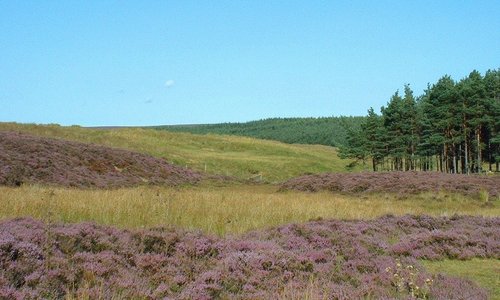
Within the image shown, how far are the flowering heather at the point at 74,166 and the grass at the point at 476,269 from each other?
829 inches

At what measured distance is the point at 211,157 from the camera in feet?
234

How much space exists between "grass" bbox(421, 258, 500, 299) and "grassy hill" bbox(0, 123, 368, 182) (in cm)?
4946

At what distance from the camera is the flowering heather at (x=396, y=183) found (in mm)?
30453

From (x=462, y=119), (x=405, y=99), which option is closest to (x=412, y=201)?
(x=462, y=119)

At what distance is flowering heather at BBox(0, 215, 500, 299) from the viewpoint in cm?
684

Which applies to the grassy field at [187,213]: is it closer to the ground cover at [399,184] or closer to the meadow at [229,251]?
the meadow at [229,251]

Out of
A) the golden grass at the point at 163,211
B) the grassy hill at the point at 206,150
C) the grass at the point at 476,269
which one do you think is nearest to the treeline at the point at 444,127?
the grassy hill at the point at 206,150

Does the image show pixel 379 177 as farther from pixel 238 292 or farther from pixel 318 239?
pixel 238 292

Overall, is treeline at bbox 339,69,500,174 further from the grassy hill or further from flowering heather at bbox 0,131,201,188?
flowering heather at bbox 0,131,201,188

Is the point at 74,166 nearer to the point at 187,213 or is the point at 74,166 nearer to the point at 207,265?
the point at 187,213

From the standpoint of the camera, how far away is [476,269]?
1048cm

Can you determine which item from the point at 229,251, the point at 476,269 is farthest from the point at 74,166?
the point at 476,269

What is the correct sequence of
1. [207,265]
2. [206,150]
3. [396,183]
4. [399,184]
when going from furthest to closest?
[206,150] < [396,183] < [399,184] < [207,265]

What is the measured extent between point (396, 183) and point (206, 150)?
53935 millimetres
